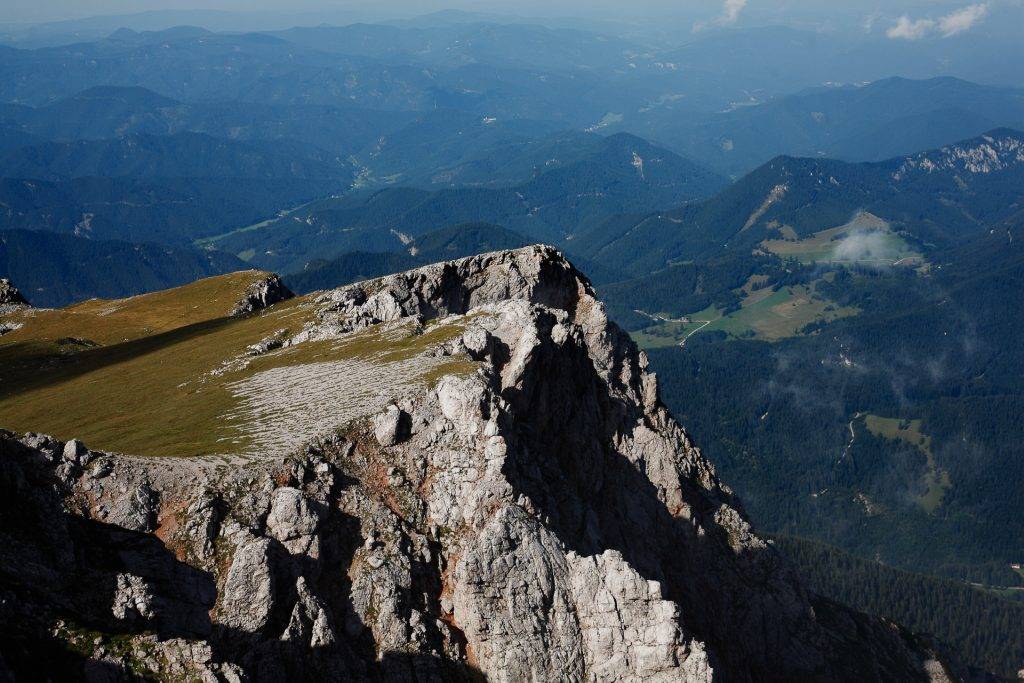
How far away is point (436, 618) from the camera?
4028cm

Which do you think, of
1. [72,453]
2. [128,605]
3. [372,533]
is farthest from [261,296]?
[128,605]

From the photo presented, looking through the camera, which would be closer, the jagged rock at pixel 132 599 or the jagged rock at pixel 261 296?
the jagged rock at pixel 132 599

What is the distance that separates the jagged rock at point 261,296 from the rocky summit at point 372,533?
46.4 meters

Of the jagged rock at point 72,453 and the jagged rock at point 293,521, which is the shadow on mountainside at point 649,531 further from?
the jagged rock at point 72,453

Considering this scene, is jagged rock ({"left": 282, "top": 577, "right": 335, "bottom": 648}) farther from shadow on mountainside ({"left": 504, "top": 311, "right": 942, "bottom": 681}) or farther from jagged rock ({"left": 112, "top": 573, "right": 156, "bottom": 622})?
shadow on mountainside ({"left": 504, "top": 311, "right": 942, "bottom": 681})

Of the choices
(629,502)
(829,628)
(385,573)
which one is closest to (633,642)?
(385,573)

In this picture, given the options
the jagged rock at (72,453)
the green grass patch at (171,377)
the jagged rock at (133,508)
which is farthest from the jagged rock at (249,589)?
the jagged rock at (72,453)

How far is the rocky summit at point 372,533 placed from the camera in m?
Answer: 31.8

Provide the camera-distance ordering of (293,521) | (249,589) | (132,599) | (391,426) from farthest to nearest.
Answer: (391,426), (293,521), (249,589), (132,599)

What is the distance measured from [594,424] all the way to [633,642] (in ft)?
83.1

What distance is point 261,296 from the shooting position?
11425 centimetres

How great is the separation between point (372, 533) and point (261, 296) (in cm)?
8098

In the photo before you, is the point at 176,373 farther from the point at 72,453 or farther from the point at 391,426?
the point at 391,426

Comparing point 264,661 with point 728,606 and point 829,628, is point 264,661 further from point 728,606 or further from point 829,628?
point 829,628
